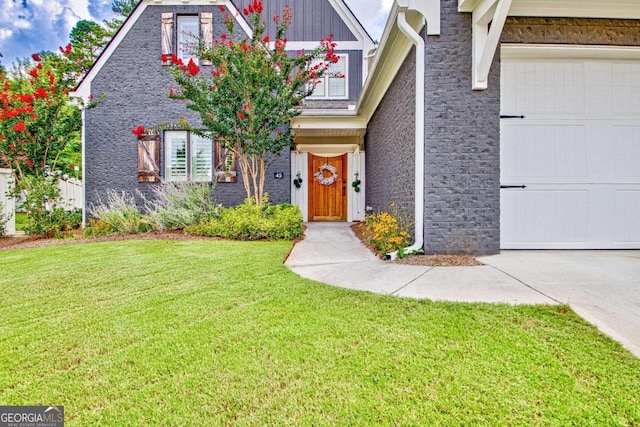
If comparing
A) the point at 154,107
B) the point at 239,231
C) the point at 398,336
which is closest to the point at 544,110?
the point at 398,336

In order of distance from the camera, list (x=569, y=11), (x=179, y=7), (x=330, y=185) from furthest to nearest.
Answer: (x=330, y=185), (x=179, y=7), (x=569, y=11)

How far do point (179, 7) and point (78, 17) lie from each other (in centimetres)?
1314

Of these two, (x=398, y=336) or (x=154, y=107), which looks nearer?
(x=398, y=336)

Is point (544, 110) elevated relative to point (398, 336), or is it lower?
elevated

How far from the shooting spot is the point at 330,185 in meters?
10.3

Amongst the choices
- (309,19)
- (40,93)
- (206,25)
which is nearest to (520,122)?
(206,25)

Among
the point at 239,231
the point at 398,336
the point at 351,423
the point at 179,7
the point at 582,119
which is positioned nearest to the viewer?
the point at 351,423

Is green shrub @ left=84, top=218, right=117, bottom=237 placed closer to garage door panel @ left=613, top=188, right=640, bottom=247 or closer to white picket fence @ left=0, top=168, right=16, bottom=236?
white picket fence @ left=0, top=168, right=16, bottom=236

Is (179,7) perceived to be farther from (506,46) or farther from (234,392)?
(234,392)

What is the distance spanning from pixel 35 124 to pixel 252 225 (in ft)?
18.0

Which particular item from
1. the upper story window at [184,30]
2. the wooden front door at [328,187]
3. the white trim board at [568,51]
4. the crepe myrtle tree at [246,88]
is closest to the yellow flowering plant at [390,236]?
the white trim board at [568,51]

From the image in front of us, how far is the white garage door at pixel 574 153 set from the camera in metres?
4.34

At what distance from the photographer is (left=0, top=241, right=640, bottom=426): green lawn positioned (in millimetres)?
1333

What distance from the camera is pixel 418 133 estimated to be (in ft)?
13.9
